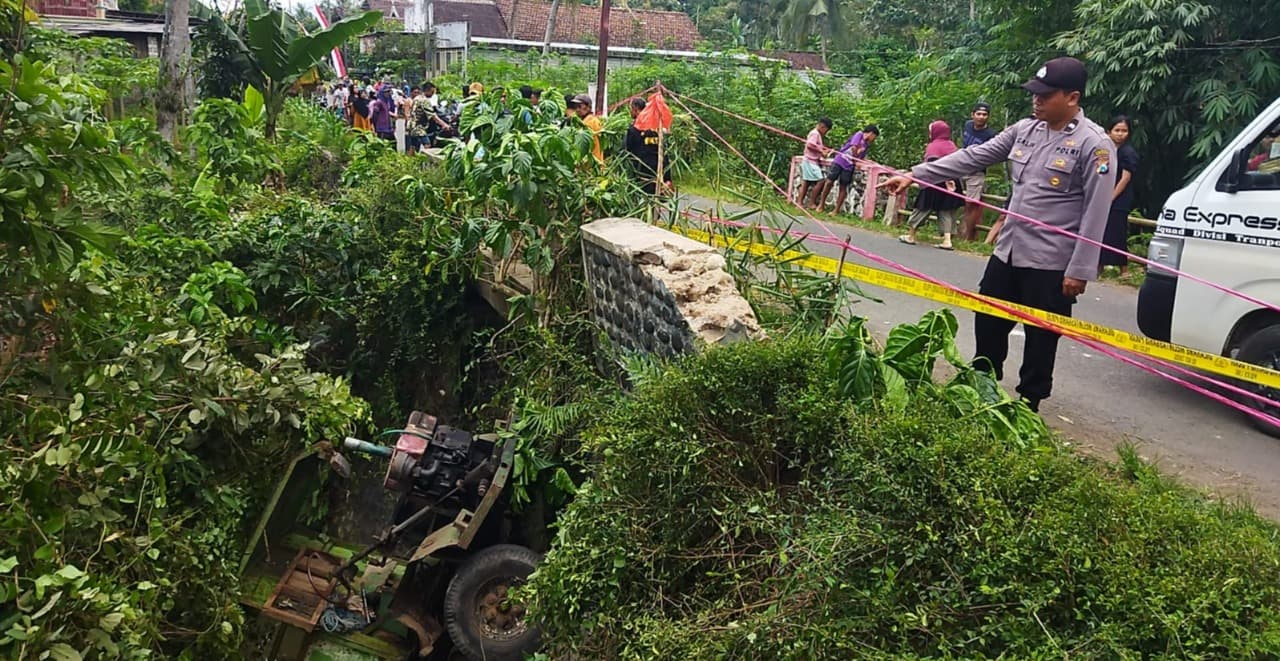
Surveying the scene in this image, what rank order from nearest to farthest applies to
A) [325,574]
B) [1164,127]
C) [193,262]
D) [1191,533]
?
[1191,533], [325,574], [193,262], [1164,127]

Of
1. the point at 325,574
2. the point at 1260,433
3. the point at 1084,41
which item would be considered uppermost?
the point at 1084,41

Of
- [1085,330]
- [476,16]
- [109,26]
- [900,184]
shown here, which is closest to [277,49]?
[109,26]

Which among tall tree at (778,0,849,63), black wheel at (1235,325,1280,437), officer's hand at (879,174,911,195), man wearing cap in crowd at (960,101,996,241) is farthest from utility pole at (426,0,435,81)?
black wheel at (1235,325,1280,437)

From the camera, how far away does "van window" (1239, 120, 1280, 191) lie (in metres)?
4.96

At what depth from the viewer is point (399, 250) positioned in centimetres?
688

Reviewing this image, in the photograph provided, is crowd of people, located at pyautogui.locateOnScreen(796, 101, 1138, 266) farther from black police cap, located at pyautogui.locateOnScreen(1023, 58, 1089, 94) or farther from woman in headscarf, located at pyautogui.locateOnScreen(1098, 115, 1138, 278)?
black police cap, located at pyautogui.locateOnScreen(1023, 58, 1089, 94)

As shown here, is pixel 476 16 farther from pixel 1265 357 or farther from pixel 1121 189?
pixel 1265 357

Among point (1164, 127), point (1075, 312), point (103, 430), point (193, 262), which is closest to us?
point (103, 430)

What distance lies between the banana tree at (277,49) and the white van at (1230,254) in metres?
9.23

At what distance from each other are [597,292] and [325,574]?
2.31 m

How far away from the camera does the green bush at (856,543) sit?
2.42 metres

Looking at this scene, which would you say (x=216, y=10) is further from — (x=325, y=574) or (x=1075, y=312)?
(x=1075, y=312)

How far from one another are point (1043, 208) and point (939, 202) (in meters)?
6.11

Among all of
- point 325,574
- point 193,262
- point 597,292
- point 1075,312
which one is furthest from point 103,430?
point 1075,312
